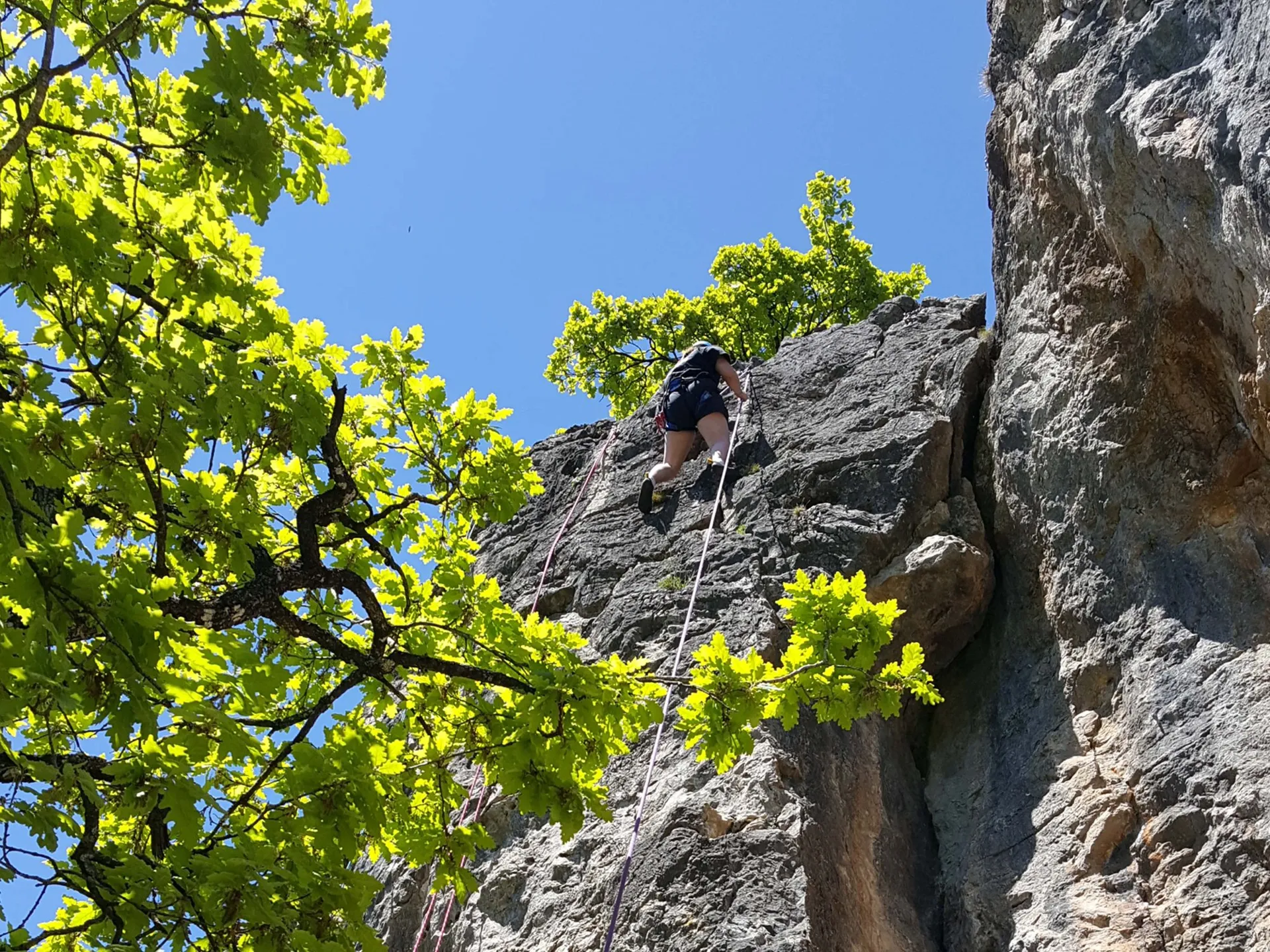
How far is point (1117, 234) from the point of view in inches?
296

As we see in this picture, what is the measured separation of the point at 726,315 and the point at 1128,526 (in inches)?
639

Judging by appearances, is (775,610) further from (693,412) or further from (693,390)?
(693,390)

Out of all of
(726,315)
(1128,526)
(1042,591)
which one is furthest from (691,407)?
(726,315)

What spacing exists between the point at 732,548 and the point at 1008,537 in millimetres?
2086

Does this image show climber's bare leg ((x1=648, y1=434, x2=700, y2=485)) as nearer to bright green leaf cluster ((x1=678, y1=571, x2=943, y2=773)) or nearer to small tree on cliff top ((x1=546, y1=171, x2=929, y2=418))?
bright green leaf cluster ((x1=678, y1=571, x2=943, y2=773))

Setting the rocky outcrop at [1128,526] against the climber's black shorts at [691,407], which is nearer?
the rocky outcrop at [1128,526]

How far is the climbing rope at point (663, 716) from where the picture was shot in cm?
649

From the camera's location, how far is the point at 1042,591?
8.07m

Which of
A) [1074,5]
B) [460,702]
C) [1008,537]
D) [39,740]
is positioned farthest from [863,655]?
[1074,5]

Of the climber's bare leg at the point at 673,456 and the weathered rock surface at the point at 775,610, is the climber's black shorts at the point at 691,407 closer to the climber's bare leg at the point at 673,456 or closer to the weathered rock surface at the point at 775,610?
the climber's bare leg at the point at 673,456

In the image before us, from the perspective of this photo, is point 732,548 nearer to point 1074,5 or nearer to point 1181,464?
point 1181,464

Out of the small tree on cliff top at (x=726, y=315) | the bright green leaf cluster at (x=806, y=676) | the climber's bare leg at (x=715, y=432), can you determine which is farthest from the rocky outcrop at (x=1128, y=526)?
the small tree on cliff top at (x=726, y=315)

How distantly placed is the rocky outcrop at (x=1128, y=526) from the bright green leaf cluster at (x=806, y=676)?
212cm

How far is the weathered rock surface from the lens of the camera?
648 centimetres
